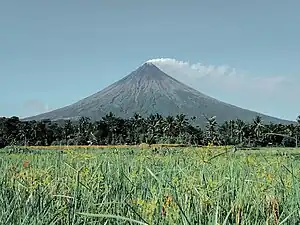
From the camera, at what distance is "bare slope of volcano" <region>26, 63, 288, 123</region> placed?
564 feet

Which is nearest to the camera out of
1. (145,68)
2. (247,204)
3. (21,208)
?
(21,208)

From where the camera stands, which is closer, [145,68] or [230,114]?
[230,114]

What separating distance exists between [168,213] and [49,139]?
88.7m

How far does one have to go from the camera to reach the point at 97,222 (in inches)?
96.1

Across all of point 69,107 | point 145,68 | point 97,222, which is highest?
point 145,68

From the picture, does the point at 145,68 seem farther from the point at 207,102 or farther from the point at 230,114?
the point at 230,114

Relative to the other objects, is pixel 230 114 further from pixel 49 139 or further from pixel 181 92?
pixel 49 139

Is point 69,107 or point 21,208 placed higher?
point 69,107

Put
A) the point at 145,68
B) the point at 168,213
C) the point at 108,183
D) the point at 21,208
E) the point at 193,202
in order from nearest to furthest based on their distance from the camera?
the point at 168,213, the point at 193,202, the point at 21,208, the point at 108,183, the point at 145,68

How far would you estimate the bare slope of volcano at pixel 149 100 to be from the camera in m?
172

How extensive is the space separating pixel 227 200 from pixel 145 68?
623ft

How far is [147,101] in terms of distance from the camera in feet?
582

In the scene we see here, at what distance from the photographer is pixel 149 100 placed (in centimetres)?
17888

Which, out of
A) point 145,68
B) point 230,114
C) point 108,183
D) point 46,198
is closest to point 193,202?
point 46,198
